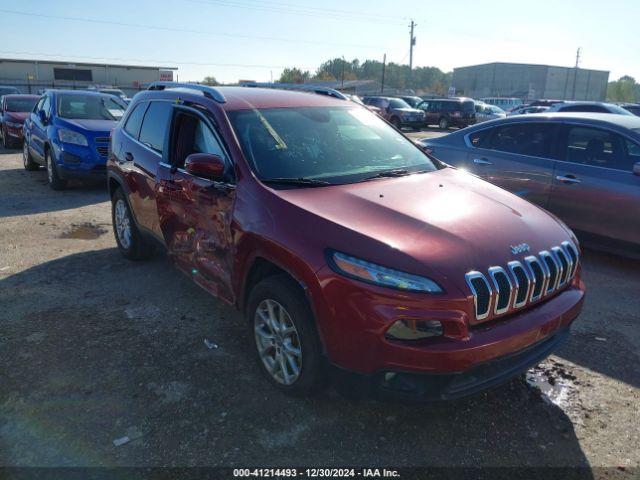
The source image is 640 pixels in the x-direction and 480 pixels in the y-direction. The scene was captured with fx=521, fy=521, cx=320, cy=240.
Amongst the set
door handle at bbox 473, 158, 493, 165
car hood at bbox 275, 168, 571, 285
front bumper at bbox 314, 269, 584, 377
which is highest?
door handle at bbox 473, 158, 493, 165

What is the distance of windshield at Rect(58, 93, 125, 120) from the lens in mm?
9914

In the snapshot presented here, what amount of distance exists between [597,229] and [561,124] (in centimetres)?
130

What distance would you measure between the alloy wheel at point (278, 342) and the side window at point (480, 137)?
15.0 ft

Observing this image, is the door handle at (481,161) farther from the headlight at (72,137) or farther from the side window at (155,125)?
the headlight at (72,137)

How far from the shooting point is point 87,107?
33.6 ft

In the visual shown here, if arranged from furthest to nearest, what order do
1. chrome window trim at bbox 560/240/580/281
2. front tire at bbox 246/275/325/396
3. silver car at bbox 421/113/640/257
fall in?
silver car at bbox 421/113/640/257 → chrome window trim at bbox 560/240/580/281 → front tire at bbox 246/275/325/396

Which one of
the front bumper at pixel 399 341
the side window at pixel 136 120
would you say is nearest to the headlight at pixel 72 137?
the side window at pixel 136 120

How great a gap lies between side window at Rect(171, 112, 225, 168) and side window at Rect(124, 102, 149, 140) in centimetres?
97

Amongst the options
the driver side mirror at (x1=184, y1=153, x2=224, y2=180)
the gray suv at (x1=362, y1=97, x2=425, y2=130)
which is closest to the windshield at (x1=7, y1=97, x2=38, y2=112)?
the driver side mirror at (x1=184, y1=153, x2=224, y2=180)

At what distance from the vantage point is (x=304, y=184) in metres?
3.35

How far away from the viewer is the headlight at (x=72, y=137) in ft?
29.6

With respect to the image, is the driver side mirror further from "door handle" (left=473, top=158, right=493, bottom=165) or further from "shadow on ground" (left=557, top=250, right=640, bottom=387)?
"door handle" (left=473, top=158, right=493, bottom=165)

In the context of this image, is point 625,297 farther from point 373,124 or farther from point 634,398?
point 373,124

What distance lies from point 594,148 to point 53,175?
8.52 meters
